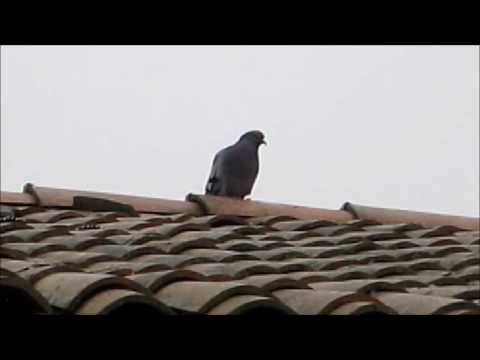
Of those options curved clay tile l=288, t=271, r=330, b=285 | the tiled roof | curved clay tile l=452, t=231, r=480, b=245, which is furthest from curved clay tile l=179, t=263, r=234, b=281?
curved clay tile l=452, t=231, r=480, b=245

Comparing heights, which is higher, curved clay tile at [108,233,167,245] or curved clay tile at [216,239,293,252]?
curved clay tile at [216,239,293,252]

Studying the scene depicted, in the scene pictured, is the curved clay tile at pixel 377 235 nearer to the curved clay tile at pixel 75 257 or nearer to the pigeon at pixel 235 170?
the curved clay tile at pixel 75 257

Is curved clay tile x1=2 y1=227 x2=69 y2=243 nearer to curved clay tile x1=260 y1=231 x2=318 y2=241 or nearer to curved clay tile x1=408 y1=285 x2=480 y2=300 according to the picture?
curved clay tile x1=260 y1=231 x2=318 y2=241

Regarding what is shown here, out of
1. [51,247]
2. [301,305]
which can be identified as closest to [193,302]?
[301,305]

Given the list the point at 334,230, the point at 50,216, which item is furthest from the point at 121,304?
the point at 334,230

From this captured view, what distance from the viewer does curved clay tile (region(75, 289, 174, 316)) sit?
2094 millimetres

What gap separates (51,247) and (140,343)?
180 cm

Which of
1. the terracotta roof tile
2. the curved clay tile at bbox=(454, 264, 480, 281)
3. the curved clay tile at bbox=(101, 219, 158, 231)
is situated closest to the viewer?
the terracotta roof tile

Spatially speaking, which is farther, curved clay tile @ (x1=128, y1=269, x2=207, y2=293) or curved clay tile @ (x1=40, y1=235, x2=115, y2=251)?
curved clay tile @ (x1=40, y1=235, x2=115, y2=251)

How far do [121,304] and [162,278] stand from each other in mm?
430

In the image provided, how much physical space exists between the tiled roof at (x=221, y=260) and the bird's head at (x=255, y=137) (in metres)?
2.56

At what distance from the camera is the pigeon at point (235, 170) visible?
7738 millimetres

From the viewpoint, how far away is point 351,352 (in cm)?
152
